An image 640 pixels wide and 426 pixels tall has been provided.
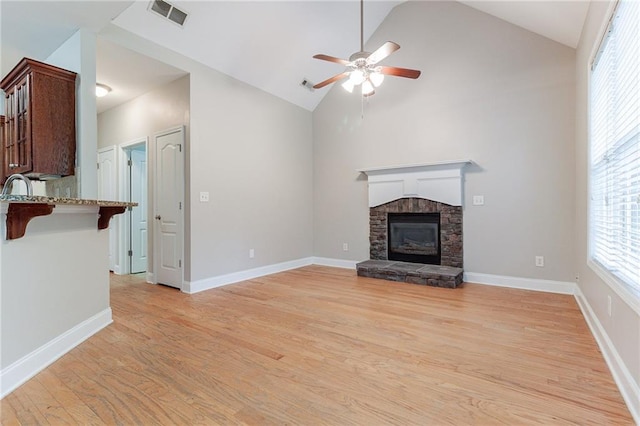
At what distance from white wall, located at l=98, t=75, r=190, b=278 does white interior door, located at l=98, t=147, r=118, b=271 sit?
16cm

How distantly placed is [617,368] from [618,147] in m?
1.36

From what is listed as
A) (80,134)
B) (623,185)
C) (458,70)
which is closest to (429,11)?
(458,70)

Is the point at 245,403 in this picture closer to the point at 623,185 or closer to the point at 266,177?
the point at 623,185

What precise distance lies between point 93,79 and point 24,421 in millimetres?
2799

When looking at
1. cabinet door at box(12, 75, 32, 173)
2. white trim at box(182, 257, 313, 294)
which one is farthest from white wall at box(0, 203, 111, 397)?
white trim at box(182, 257, 313, 294)

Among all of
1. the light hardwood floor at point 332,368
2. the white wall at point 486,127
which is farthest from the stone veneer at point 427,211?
the light hardwood floor at point 332,368

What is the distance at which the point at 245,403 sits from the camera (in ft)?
5.37

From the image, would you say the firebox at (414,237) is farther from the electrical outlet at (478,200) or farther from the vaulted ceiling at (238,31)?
the vaulted ceiling at (238,31)

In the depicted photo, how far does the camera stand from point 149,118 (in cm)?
448

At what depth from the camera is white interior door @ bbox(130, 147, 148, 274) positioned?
5.12 m

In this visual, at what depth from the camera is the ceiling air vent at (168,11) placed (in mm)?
3143

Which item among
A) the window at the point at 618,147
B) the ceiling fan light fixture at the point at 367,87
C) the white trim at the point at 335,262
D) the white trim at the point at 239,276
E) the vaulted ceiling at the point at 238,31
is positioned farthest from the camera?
the white trim at the point at 335,262

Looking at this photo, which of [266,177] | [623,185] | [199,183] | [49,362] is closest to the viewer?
[623,185]

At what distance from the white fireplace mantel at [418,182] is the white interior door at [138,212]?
3.68m
